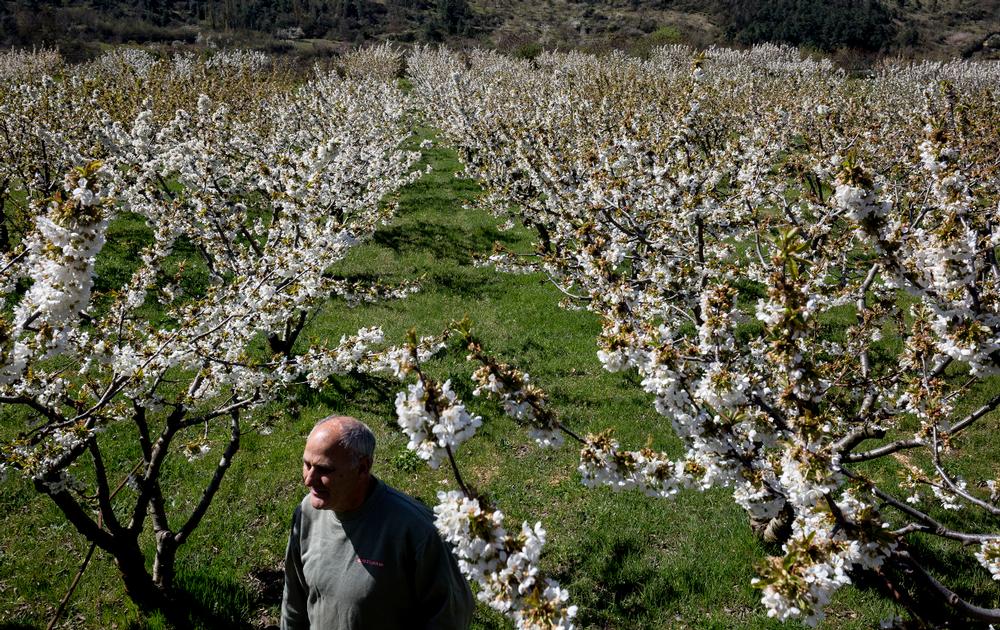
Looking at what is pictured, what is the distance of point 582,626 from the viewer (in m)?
4.42

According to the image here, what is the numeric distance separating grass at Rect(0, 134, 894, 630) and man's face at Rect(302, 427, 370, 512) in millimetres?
2617

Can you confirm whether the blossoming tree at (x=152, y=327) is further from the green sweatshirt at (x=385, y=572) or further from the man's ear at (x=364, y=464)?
the green sweatshirt at (x=385, y=572)

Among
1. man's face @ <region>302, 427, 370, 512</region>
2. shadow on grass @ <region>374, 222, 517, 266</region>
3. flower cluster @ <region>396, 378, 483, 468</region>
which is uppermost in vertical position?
flower cluster @ <region>396, 378, 483, 468</region>

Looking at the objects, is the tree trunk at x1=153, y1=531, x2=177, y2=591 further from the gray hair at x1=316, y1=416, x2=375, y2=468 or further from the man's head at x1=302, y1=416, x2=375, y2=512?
the gray hair at x1=316, y1=416, x2=375, y2=468

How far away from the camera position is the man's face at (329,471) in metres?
2.50

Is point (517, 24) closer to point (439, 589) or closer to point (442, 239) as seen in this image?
point (442, 239)

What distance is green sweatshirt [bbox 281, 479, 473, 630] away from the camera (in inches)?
98.9

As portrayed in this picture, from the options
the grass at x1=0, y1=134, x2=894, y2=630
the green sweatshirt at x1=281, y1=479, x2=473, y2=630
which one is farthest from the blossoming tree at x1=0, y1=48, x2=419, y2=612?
the green sweatshirt at x1=281, y1=479, x2=473, y2=630

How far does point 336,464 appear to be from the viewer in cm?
250

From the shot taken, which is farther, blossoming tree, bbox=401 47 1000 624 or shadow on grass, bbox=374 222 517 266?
shadow on grass, bbox=374 222 517 266

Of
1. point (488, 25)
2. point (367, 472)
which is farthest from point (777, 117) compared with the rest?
point (488, 25)

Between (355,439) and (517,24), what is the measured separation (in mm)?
96429

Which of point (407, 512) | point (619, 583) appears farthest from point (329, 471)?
point (619, 583)

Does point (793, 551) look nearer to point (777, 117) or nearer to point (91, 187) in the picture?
point (91, 187)
